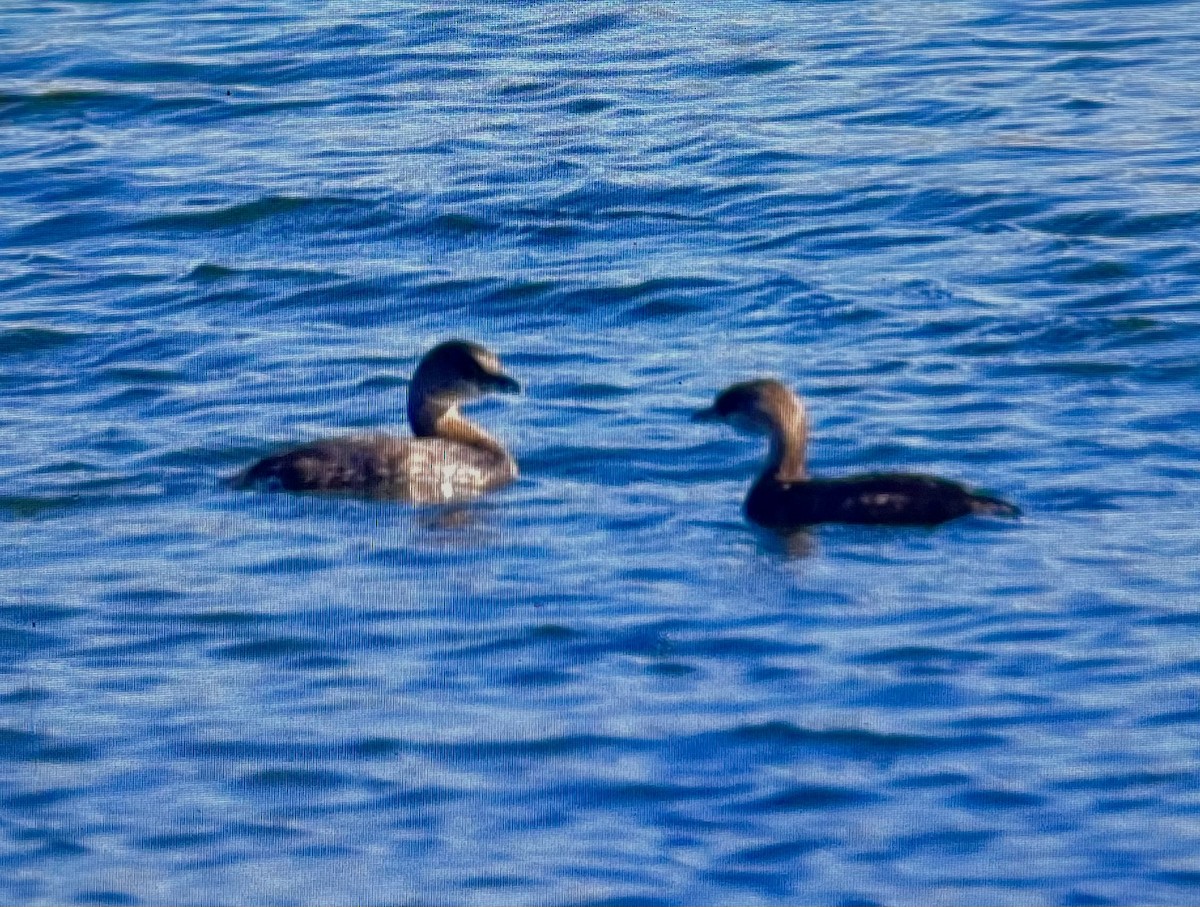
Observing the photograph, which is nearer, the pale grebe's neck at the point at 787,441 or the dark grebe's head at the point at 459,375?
the pale grebe's neck at the point at 787,441

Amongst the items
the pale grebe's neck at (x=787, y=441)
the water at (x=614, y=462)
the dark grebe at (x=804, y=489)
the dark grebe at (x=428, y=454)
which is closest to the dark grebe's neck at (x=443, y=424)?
the dark grebe at (x=428, y=454)

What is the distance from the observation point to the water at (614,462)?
31.8ft

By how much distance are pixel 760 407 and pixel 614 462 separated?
885 mm

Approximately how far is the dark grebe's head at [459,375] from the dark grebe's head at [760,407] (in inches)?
51.6

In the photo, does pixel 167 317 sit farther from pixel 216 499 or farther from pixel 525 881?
pixel 525 881

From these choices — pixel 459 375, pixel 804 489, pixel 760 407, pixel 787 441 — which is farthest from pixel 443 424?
pixel 804 489

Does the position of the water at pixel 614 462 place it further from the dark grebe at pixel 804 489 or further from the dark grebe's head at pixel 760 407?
the dark grebe's head at pixel 760 407

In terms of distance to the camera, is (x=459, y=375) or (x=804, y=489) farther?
(x=459, y=375)

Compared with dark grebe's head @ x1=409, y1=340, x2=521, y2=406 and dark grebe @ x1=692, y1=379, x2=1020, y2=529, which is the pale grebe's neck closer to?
dark grebe @ x1=692, y1=379, x2=1020, y2=529

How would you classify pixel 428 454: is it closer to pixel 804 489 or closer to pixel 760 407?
pixel 760 407

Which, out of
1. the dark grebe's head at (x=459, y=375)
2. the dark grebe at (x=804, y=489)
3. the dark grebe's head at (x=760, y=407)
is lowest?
the dark grebe at (x=804, y=489)

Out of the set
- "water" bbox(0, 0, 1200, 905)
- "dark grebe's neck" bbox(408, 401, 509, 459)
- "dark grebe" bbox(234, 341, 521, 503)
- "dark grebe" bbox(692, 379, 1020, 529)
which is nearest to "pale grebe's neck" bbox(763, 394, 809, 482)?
"dark grebe" bbox(692, 379, 1020, 529)

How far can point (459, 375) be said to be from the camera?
14.6m

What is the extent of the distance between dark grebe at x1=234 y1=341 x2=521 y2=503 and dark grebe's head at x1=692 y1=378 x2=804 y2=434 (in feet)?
3.73
